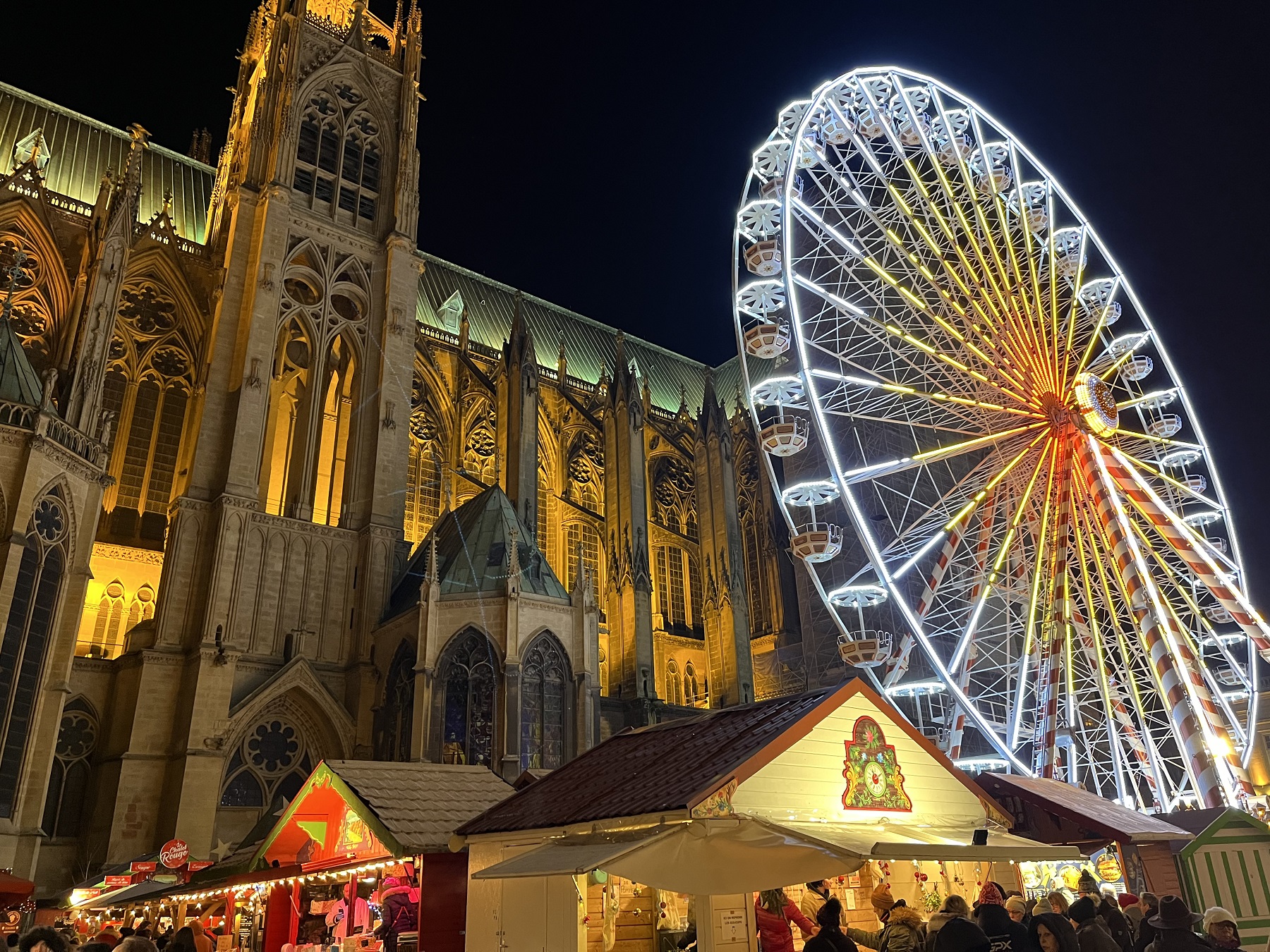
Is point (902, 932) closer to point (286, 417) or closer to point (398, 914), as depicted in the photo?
point (398, 914)

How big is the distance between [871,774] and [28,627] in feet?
65.4

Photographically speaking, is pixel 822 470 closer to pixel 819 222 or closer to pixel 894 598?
pixel 819 222

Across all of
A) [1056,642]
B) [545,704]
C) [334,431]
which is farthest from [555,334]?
[1056,642]

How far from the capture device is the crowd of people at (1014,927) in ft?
21.2

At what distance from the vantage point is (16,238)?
28.3 meters

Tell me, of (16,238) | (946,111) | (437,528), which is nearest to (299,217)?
(16,238)

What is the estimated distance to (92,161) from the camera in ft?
115

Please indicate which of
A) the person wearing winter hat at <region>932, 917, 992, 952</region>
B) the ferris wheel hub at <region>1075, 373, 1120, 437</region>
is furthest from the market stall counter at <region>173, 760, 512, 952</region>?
the ferris wheel hub at <region>1075, 373, 1120, 437</region>

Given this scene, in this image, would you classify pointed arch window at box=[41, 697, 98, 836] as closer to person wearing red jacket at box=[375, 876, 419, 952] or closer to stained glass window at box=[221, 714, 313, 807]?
stained glass window at box=[221, 714, 313, 807]

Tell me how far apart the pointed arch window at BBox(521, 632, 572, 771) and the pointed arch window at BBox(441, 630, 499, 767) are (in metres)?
0.88

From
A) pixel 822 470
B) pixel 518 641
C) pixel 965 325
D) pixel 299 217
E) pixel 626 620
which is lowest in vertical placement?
pixel 518 641

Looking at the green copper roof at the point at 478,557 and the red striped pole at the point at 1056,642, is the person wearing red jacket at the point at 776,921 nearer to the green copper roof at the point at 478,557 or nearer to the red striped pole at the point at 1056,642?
the red striped pole at the point at 1056,642

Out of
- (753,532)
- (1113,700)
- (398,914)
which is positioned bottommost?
(398,914)

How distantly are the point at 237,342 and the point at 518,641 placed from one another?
12.5 m
